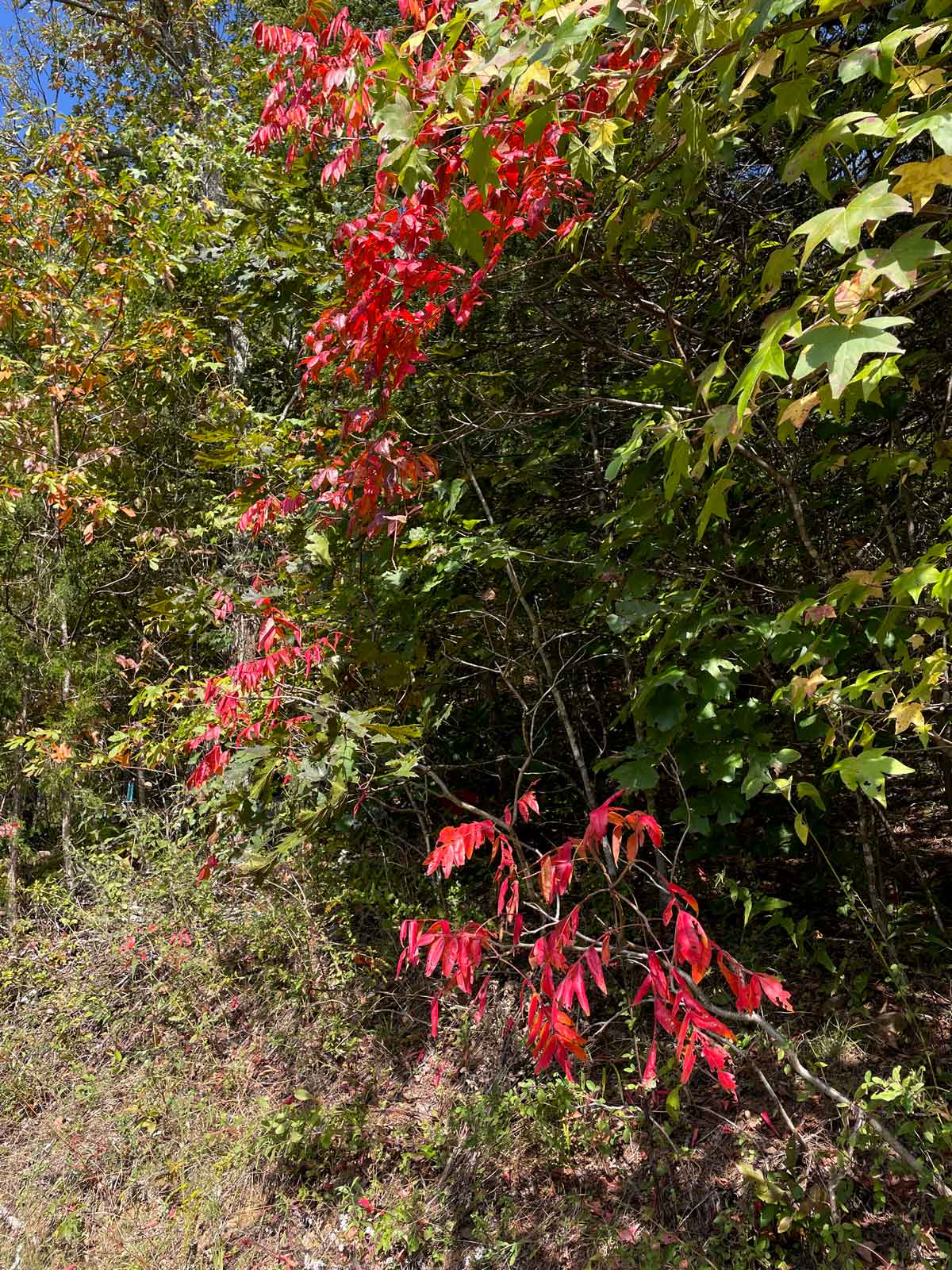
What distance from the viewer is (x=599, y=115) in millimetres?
2045

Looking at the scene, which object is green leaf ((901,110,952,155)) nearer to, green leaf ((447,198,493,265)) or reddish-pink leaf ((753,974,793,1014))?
green leaf ((447,198,493,265))

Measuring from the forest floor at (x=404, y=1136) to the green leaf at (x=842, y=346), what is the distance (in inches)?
88.4

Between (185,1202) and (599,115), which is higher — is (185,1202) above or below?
below

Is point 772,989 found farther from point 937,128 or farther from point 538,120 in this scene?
point 538,120

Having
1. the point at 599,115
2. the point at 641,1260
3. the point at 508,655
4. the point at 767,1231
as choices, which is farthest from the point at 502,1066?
the point at 599,115

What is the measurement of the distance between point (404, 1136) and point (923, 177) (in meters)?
3.50

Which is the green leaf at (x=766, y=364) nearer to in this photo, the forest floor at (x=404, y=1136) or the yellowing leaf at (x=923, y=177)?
the yellowing leaf at (x=923, y=177)

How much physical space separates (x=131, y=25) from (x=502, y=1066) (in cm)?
873

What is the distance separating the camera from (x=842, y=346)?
43.1 inches

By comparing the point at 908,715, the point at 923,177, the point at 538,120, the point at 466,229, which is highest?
the point at 538,120

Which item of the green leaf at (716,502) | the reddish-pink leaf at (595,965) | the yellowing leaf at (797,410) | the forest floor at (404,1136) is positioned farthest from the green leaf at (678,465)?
the forest floor at (404,1136)

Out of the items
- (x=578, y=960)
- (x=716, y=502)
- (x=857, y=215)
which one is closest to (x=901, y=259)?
(x=857, y=215)

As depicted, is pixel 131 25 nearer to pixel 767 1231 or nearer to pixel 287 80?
pixel 287 80

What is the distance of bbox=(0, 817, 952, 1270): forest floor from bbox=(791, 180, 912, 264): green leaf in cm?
238
